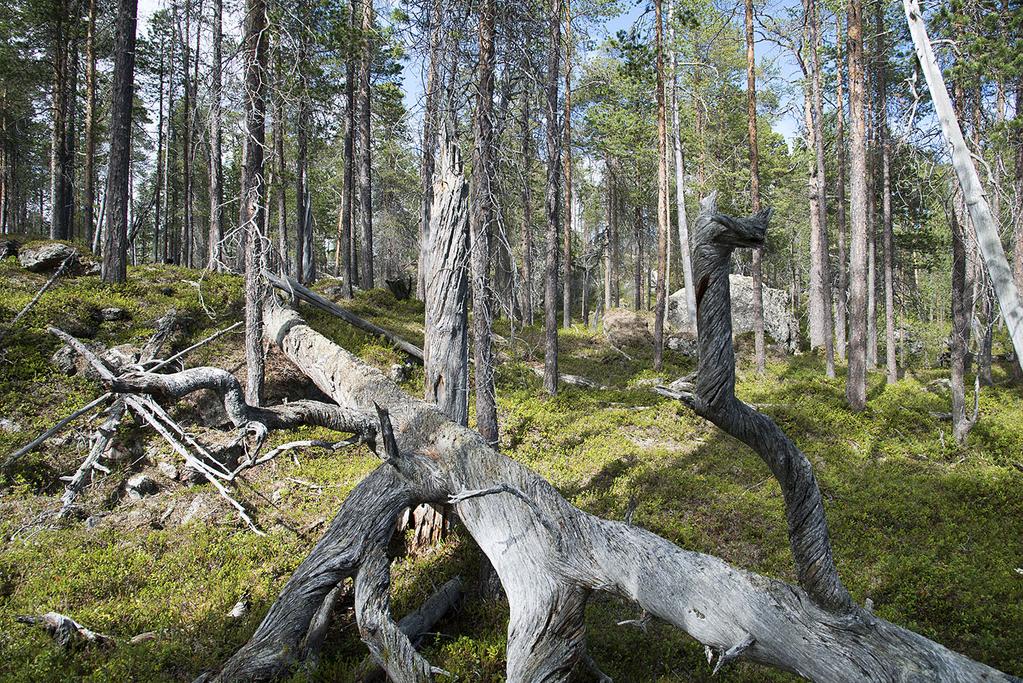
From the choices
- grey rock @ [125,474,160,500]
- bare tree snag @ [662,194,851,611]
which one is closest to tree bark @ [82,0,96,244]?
grey rock @ [125,474,160,500]

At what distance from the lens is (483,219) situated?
7.19 metres

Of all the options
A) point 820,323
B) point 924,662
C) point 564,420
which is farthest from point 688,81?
point 924,662

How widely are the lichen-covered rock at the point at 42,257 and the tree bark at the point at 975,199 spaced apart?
1472 cm

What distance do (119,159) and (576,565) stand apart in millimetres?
12998

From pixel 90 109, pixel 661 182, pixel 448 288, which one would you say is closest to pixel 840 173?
pixel 661 182

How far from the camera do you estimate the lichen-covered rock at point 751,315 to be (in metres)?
22.4

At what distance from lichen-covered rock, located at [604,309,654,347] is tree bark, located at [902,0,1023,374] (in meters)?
15.6

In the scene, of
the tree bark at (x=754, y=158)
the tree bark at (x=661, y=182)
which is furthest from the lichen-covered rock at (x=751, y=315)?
the tree bark at (x=661, y=182)

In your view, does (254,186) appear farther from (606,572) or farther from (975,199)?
(975,199)

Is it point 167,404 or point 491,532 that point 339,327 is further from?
point 491,532

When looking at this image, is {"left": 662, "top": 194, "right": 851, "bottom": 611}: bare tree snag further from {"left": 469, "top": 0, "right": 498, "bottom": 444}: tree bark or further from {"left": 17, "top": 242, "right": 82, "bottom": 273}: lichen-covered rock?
{"left": 17, "top": 242, "right": 82, "bottom": 273}: lichen-covered rock

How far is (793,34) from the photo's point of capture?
16172mm

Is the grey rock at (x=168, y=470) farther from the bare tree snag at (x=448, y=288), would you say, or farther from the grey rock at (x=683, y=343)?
the grey rock at (x=683, y=343)

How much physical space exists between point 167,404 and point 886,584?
10.4 m
